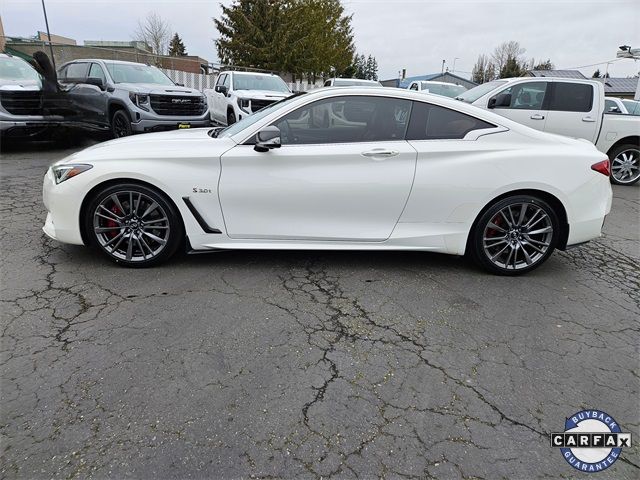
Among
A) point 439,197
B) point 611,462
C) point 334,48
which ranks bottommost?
point 611,462

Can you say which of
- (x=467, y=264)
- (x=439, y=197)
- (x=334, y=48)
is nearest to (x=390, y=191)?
(x=439, y=197)

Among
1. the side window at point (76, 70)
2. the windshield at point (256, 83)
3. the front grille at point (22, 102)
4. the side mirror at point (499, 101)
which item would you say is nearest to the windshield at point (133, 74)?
the side window at point (76, 70)

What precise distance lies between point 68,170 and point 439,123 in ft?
10.6

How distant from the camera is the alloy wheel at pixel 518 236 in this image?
3797 millimetres

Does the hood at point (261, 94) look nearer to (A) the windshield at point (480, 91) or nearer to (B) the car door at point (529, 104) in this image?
(A) the windshield at point (480, 91)

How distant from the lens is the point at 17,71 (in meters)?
9.40

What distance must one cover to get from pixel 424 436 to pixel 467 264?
7.88 ft

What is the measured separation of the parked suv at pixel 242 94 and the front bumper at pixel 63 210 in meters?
7.30

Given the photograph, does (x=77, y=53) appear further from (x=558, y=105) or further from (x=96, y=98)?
(x=558, y=105)

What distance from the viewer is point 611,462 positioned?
204 cm

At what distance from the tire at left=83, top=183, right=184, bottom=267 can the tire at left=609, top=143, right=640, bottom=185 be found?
869 cm

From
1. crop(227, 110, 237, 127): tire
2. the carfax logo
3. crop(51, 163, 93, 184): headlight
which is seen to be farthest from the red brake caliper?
crop(227, 110, 237, 127): tire

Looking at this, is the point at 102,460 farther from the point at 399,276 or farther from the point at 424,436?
the point at 399,276

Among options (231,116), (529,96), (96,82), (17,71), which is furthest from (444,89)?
(17,71)
